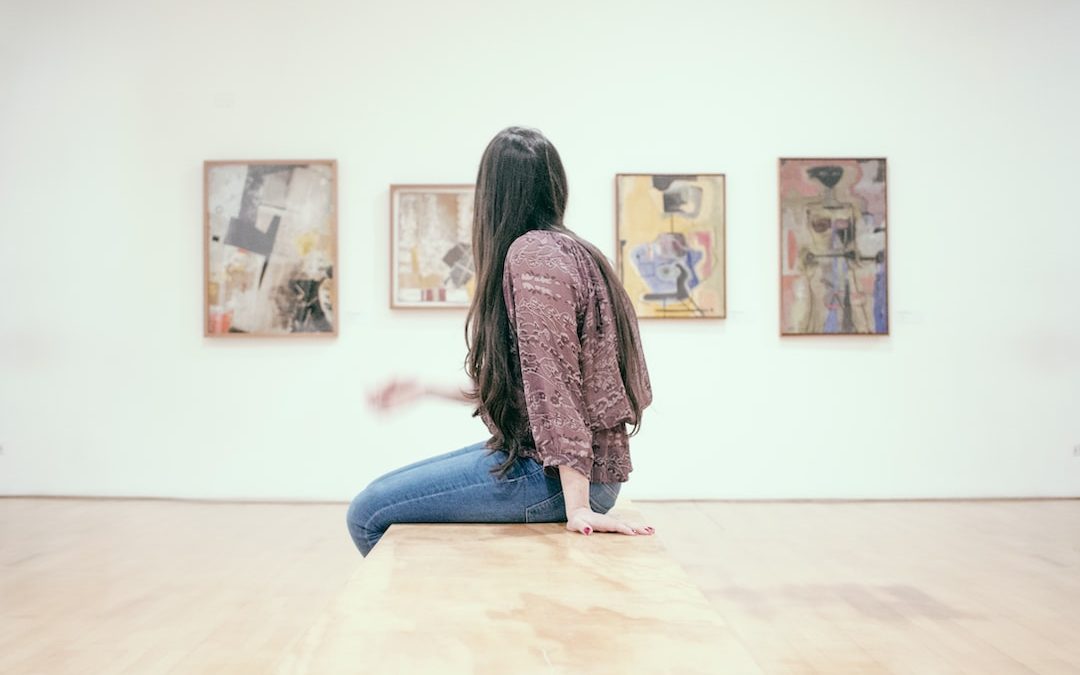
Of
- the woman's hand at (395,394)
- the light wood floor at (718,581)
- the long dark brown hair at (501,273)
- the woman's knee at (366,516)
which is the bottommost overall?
the light wood floor at (718,581)

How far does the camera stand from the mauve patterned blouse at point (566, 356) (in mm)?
2119

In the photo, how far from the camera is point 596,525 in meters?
2.16

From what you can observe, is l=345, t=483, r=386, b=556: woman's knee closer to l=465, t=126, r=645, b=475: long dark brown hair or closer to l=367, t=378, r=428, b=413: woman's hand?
l=367, t=378, r=428, b=413: woman's hand

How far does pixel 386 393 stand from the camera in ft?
8.00

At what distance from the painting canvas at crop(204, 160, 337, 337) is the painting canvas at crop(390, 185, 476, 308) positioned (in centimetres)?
48

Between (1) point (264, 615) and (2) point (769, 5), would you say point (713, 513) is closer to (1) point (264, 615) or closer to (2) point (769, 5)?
(1) point (264, 615)

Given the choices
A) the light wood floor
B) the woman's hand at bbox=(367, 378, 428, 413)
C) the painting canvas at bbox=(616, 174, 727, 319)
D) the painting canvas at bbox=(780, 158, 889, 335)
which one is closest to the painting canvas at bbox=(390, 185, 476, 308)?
the painting canvas at bbox=(616, 174, 727, 319)

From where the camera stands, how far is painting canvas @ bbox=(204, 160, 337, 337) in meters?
6.15

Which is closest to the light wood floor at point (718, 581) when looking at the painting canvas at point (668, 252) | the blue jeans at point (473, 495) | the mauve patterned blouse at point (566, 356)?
the blue jeans at point (473, 495)

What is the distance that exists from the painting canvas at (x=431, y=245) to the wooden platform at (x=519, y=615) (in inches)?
165

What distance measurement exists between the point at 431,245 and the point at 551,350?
415 centimetres

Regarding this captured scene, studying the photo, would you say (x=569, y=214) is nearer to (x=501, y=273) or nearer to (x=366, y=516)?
(x=501, y=273)

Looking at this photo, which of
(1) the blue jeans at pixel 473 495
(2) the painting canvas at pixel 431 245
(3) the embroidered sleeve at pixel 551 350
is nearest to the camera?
(3) the embroidered sleeve at pixel 551 350

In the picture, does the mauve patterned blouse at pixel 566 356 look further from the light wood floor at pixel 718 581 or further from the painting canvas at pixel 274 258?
the painting canvas at pixel 274 258
